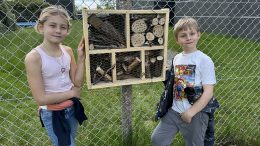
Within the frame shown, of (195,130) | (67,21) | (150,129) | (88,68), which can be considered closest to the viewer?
(67,21)

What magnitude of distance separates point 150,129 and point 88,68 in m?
1.17

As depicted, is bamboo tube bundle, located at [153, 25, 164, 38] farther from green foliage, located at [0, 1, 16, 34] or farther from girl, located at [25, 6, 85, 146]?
green foliage, located at [0, 1, 16, 34]

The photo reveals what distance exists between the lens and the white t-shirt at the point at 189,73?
2367 mm

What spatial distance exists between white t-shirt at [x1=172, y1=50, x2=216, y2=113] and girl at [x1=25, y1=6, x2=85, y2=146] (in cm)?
69

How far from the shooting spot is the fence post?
272cm

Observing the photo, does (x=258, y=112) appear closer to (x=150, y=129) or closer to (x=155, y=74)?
(x=150, y=129)

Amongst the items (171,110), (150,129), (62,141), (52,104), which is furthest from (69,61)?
(150,129)

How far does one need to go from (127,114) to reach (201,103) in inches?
26.4

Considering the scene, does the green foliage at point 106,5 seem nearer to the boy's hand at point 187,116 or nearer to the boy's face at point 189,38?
the boy's face at point 189,38

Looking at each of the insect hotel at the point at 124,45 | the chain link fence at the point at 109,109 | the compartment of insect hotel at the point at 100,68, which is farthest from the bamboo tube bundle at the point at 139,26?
the compartment of insect hotel at the point at 100,68

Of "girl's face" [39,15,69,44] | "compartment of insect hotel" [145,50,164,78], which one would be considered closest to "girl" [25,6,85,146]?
"girl's face" [39,15,69,44]

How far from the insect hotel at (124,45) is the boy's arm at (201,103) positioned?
342 mm

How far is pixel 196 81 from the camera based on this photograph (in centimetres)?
240

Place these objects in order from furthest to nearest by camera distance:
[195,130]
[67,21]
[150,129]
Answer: [150,129] < [195,130] < [67,21]
